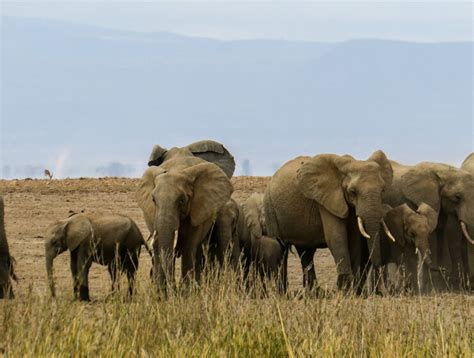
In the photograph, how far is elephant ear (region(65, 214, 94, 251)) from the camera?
679 inches

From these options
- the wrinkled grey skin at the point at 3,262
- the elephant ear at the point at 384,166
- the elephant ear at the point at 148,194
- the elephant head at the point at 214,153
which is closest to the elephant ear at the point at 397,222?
the elephant ear at the point at 384,166

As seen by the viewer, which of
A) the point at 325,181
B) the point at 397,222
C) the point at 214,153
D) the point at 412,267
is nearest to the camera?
the point at 397,222

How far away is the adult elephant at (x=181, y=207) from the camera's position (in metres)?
16.6

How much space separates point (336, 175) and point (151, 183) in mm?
2494

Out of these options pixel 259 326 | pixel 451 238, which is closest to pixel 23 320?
pixel 259 326

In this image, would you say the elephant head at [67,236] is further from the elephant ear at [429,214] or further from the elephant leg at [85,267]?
the elephant ear at [429,214]

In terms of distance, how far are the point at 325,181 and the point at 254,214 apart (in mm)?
3031

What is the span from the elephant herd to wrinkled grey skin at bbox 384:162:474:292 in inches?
0.5

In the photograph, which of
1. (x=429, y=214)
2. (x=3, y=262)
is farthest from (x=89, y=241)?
(x=429, y=214)

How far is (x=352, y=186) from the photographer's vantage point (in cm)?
1794

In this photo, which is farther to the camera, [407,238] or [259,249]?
[259,249]

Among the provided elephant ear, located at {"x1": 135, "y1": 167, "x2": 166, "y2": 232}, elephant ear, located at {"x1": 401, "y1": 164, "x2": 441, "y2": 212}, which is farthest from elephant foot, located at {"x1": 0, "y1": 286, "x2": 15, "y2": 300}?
elephant ear, located at {"x1": 401, "y1": 164, "x2": 441, "y2": 212}

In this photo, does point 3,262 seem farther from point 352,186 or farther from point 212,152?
point 212,152

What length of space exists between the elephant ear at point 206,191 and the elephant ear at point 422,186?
3.27m
